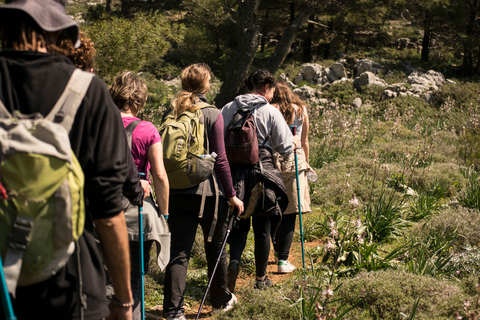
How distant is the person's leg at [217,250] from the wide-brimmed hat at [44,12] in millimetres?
2131

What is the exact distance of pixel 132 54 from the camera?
41.8 feet

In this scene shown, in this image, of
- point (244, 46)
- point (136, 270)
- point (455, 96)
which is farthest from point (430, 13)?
point (136, 270)

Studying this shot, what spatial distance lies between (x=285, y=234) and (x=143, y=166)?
7.28 ft

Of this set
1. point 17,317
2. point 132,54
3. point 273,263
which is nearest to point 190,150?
point 17,317

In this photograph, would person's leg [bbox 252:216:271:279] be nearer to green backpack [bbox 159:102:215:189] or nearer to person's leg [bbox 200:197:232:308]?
person's leg [bbox 200:197:232:308]

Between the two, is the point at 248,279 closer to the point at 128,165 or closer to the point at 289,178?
the point at 289,178

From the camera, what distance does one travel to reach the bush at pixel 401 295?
3445 mm

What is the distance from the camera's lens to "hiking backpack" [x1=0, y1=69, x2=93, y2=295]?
49.2 inches

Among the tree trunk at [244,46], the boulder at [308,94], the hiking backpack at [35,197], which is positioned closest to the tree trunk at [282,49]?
the tree trunk at [244,46]

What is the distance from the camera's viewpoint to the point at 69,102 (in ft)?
4.49

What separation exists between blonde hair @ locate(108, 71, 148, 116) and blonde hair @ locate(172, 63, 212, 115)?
0.39 metres

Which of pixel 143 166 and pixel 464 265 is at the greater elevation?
pixel 143 166

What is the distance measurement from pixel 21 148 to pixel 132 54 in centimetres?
1208

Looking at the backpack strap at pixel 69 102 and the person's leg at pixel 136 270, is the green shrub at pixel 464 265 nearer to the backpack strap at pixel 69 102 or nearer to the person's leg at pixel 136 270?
the person's leg at pixel 136 270
